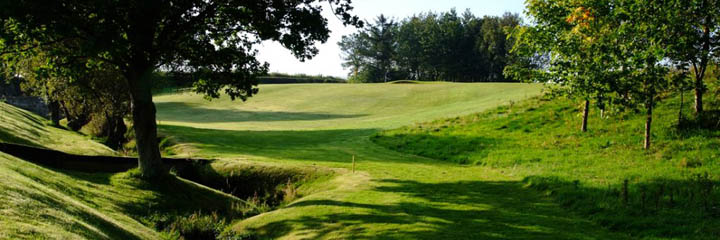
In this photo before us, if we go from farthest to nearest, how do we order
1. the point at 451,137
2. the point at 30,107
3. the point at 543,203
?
1. the point at 30,107
2. the point at 451,137
3. the point at 543,203

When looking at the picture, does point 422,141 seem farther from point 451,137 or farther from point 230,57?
point 230,57

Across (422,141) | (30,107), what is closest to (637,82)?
(422,141)

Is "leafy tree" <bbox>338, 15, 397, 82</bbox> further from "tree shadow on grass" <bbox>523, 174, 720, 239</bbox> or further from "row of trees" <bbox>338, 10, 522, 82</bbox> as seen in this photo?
"tree shadow on grass" <bbox>523, 174, 720, 239</bbox>

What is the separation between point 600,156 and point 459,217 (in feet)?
34.3

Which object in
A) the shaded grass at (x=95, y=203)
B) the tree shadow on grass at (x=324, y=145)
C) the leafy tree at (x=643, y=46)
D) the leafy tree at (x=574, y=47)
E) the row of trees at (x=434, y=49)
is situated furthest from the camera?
the row of trees at (x=434, y=49)

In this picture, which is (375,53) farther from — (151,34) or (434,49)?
(151,34)

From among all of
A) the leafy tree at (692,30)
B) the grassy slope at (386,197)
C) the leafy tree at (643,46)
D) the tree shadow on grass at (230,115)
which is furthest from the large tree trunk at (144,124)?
the tree shadow on grass at (230,115)

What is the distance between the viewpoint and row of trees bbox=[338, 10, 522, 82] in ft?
425

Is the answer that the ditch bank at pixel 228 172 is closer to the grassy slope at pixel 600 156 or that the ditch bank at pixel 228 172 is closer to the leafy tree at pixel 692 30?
the grassy slope at pixel 600 156

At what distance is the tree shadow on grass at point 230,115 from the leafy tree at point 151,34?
122 ft

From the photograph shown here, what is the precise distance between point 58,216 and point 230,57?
1067 cm

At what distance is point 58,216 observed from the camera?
9.63m

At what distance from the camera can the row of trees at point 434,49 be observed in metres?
130

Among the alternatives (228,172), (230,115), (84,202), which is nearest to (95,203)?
(84,202)
